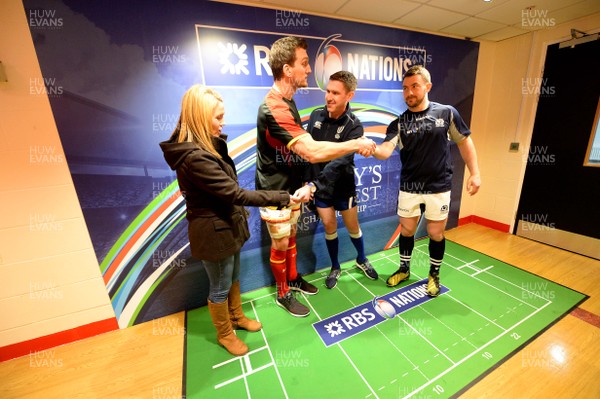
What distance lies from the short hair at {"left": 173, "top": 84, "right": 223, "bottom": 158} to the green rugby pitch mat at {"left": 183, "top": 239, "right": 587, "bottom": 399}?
1462 millimetres

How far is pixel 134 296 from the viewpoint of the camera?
6.86 feet

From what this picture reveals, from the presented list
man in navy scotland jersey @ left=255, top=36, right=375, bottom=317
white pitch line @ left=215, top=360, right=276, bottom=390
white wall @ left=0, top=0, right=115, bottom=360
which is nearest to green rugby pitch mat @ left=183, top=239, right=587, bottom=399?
white pitch line @ left=215, top=360, right=276, bottom=390

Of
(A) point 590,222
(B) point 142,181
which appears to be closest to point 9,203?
(B) point 142,181

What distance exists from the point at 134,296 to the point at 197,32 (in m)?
2.18

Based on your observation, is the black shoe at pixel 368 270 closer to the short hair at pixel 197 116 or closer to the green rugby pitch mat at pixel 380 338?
the green rugby pitch mat at pixel 380 338

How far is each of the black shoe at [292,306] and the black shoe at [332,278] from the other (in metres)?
0.39

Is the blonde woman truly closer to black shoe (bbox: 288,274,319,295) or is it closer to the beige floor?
the beige floor

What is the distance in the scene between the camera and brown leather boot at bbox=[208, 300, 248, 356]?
1.69 meters

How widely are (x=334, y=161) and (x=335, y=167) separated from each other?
0.06 m

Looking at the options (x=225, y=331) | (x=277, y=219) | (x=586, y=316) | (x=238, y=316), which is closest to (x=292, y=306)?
(x=238, y=316)

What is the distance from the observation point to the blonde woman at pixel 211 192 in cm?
132

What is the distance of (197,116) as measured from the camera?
1.34 metres

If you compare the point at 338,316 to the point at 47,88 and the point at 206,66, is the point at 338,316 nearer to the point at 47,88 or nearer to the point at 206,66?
the point at 206,66

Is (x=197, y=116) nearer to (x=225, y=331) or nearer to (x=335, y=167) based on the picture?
(x=335, y=167)
